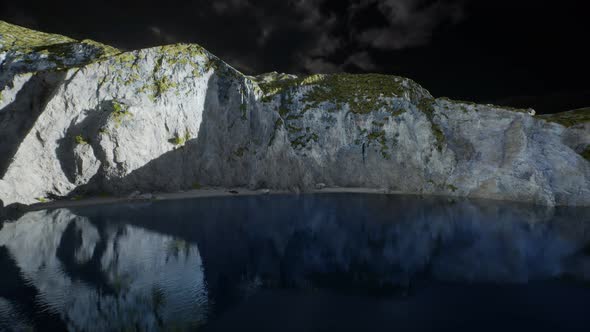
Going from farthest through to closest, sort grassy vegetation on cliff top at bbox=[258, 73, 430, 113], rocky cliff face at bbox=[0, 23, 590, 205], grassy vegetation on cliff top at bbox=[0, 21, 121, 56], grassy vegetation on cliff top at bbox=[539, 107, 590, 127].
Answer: grassy vegetation on cliff top at bbox=[258, 73, 430, 113] < grassy vegetation on cliff top at bbox=[539, 107, 590, 127] < grassy vegetation on cliff top at bbox=[0, 21, 121, 56] < rocky cliff face at bbox=[0, 23, 590, 205]

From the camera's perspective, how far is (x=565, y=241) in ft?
132

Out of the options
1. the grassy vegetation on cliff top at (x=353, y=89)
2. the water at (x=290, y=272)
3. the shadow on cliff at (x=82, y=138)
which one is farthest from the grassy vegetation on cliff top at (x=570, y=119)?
the shadow on cliff at (x=82, y=138)

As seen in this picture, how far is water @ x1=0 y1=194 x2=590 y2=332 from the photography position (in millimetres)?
20891

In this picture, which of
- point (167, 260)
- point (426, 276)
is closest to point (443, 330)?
point (426, 276)

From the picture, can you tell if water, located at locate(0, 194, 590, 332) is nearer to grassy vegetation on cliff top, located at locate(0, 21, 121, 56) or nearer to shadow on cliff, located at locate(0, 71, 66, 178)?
shadow on cliff, located at locate(0, 71, 66, 178)

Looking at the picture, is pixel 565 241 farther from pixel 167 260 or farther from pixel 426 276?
pixel 167 260

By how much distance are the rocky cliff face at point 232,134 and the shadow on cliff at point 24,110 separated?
0.22 m

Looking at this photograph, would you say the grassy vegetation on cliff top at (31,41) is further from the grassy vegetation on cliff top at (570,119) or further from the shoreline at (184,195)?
the grassy vegetation on cliff top at (570,119)

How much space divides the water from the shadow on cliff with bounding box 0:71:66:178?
21242 mm

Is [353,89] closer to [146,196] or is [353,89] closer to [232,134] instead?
[232,134]

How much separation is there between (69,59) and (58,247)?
56.5 metres

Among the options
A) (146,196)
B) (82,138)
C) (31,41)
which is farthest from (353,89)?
(31,41)

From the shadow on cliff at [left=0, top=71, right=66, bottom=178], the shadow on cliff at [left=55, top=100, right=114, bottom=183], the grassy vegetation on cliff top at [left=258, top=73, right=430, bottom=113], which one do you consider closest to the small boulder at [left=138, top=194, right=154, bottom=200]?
the shadow on cliff at [left=55, top=100, right=114, bottom=183]

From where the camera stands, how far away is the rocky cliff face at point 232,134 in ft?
206
